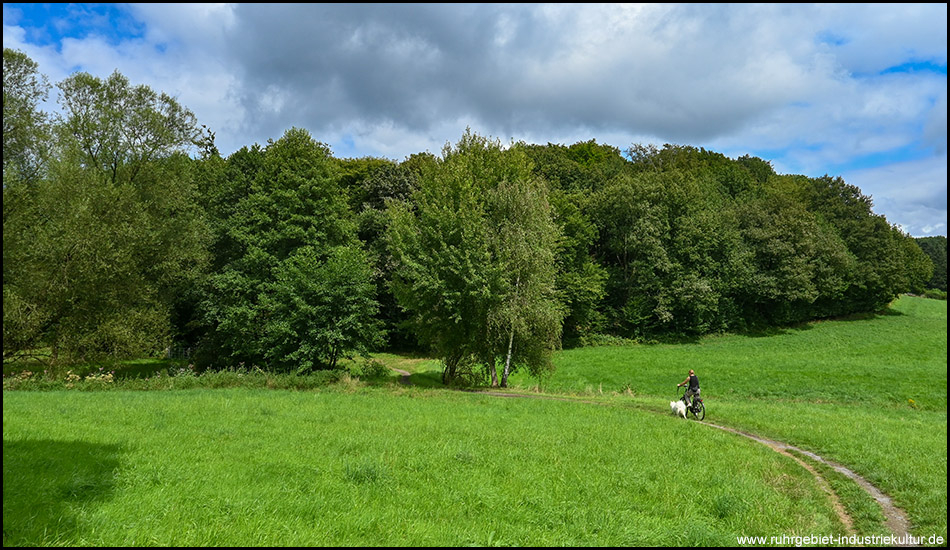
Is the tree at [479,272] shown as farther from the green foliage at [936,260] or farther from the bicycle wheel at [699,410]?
the green foliage at [936,260]

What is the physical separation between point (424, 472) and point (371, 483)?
1.29 m

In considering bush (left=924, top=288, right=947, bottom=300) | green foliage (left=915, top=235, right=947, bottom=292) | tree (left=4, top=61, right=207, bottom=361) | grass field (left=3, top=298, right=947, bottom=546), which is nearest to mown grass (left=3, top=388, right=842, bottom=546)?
grass field (left=3, top=298, right=947, bottom=546)

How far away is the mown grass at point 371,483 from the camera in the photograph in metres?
6.28

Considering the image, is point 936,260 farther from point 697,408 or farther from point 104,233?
point 104,233

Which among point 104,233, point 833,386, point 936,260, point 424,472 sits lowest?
point 833,386

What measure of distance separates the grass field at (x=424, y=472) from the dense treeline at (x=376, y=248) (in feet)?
7.94

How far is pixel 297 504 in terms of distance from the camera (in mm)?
7148

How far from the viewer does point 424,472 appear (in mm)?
9500

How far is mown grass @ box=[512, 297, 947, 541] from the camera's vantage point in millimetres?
12443

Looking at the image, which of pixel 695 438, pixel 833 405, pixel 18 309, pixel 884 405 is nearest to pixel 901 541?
pixel 695 438

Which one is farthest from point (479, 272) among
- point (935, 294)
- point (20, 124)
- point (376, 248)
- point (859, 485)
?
point (935, 294)

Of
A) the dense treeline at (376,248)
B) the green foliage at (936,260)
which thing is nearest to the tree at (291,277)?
the dense treeline at (376,248)

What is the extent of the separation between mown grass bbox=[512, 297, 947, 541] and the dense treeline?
545cm

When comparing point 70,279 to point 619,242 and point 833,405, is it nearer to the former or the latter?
point 833,405
